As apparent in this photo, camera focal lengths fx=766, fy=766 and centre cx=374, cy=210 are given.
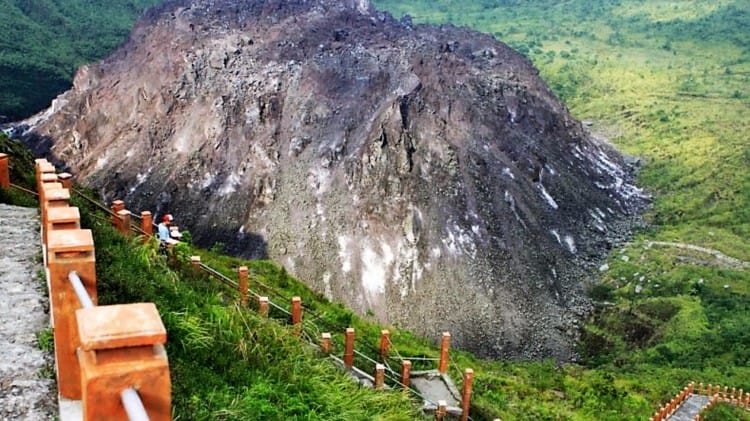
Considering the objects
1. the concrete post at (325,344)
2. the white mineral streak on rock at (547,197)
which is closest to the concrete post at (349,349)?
the concrete post at (325,344)

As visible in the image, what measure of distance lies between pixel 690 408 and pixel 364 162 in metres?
15.6

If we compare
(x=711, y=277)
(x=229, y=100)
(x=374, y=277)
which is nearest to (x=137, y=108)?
(x=229, y=100)

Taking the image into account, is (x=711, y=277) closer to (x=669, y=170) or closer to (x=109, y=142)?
(x=669, y=170)

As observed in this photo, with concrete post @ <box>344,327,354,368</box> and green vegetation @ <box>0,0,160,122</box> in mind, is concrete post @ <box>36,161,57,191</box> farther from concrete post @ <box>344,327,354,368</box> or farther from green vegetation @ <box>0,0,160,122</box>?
green vegetation @ <box>0,0,160,122</box>

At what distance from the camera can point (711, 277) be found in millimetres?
29859

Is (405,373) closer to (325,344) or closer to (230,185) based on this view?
(325,344)

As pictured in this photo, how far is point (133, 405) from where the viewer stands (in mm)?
3502

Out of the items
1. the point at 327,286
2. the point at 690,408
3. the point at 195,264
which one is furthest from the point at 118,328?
the point at 327,286

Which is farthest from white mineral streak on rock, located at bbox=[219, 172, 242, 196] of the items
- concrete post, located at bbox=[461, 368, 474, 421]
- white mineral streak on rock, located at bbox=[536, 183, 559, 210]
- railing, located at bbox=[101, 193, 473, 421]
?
concrete post, located at bbox=[461, 368, 474, 421]

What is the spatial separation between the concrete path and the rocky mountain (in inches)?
297

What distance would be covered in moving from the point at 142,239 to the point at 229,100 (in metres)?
23.9

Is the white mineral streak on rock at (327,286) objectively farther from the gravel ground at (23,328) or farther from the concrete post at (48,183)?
the concrete post at (48,183)

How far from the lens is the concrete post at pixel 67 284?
5141mm

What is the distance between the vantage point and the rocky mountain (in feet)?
88.3
